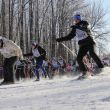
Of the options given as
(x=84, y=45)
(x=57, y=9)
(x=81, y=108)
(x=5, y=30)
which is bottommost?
(x=81, y=108)

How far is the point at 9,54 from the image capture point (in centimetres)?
1401

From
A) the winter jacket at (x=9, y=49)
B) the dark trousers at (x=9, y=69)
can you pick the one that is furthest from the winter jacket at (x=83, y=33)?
the dark trousers at (x=9, y=69)

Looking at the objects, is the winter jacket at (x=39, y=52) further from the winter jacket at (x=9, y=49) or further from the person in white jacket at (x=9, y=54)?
the winter jacket at (x=9, y=49)

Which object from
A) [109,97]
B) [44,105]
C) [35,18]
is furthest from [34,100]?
[35,18]

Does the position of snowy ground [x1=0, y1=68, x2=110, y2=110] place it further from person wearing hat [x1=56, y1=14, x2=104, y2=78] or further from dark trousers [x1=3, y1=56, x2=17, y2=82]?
dark trousers [x1=3, y1=56, x2=17, y2=82]

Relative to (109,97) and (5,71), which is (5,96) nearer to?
(109,97)

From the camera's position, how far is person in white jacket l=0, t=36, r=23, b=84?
1374 centimetres

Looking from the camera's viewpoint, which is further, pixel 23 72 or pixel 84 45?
pixel 23 72

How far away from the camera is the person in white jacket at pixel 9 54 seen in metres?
13.7

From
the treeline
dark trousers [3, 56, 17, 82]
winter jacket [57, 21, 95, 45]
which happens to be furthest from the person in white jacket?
the treeline

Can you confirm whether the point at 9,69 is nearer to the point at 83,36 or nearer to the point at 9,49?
the point at 9,49

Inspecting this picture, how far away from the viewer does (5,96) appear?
9094 mm

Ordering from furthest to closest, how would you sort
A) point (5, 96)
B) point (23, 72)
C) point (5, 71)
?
1. point (23, 72)
2. point (5, 71)
3. point (5, 96)

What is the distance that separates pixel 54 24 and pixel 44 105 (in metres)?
43.2
